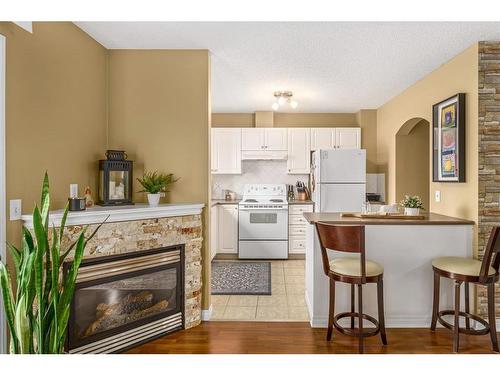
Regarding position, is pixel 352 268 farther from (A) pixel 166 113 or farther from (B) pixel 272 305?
(A) pixel 166 113

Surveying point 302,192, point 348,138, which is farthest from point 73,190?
point 348,138

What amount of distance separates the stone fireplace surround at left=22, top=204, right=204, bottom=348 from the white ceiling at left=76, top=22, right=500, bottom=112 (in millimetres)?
1467

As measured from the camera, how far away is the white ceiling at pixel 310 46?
2.50 m

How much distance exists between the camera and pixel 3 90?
1.81 meters

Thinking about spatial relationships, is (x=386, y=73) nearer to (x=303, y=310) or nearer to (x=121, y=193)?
(x=303, y=310)

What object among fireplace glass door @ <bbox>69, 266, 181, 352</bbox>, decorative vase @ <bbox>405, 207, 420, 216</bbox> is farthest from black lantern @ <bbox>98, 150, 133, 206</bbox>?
decorative vase @ <bbox>405, 207, 420, 216</bbox>

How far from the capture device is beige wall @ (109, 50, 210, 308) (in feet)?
9.69

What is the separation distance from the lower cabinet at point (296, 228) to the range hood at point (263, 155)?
2.94 ft

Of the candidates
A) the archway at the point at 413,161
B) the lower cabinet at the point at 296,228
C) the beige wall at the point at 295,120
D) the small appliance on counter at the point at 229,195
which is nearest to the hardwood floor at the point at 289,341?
the lower cabinet at the point at 296,228

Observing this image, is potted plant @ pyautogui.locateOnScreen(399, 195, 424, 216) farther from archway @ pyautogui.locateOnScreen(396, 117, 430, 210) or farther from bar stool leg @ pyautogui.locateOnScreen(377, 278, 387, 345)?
archway @ pyautogui.locateOnScreen(396, 117, 430, 210)

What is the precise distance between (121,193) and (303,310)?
211 centimetres

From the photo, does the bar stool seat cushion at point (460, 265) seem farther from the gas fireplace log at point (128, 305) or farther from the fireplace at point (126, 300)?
the gas fireplace log at point (128, 305)

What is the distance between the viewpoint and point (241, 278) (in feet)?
13.6
